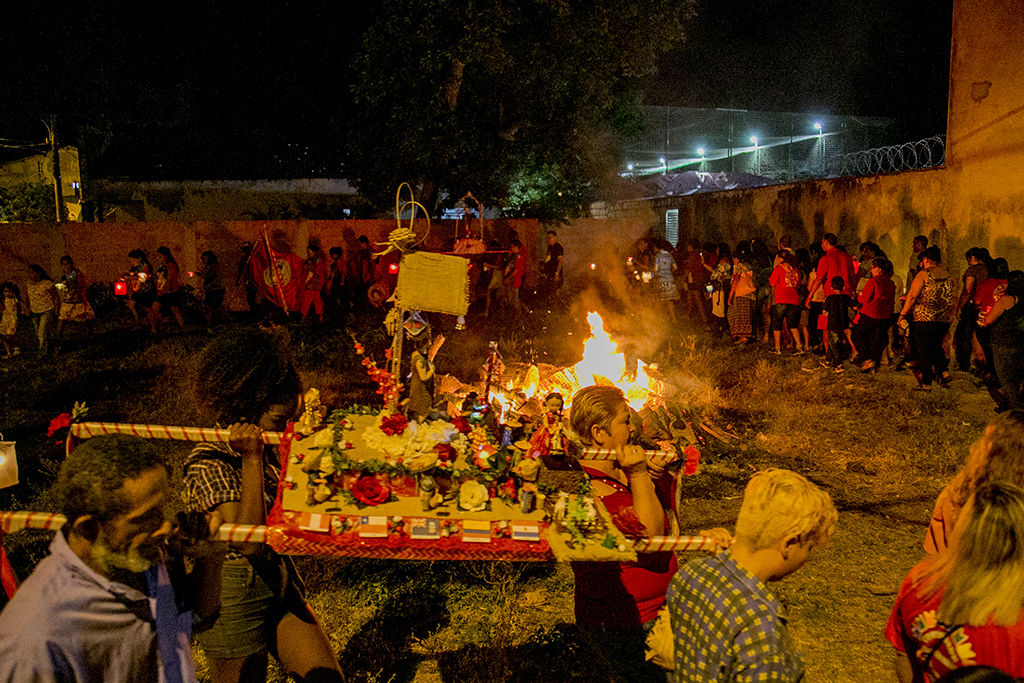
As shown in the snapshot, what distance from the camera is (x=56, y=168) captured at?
73.3ft

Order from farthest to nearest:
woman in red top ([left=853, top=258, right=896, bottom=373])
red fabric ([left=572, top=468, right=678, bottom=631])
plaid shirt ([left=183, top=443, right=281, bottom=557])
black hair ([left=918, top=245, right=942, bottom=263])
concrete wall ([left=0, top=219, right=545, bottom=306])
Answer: concrete wall ([left=0, top=219, right=545, bottom=306])
woman in red top ([left=853, top=258, right=896, bottom=373])
black hair ([left=918, top=245, right=942, bottom=263])
red fabric ([left=572, top=468, right=678, bottom=631])
plaid shirt ([left=183, top=443, right=281, bottom=557])

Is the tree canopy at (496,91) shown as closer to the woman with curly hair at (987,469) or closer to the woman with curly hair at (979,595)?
the woman with curly hair at (987,469)

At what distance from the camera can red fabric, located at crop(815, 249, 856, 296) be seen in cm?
1115

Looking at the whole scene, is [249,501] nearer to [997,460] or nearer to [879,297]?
[997,460]

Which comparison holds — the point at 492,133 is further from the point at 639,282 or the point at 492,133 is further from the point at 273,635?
the point at 273,635

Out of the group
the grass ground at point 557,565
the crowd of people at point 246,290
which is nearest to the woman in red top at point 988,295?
the grass ground at point 557,565

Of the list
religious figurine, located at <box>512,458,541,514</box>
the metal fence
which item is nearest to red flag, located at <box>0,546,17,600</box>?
religious figurine, located at <box>512,458,541,514</box>

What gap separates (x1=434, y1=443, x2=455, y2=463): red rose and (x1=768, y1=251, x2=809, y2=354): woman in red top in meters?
9.72

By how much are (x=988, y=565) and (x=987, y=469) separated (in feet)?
2.74

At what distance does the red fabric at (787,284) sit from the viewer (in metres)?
12.0

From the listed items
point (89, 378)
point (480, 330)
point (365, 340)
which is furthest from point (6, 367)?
point (480, 330)

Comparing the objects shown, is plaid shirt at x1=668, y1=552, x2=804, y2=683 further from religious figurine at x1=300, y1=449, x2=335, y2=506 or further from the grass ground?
the grass ground

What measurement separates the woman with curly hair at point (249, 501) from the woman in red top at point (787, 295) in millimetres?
10288

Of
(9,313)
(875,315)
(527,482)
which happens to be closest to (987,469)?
(527,482)
